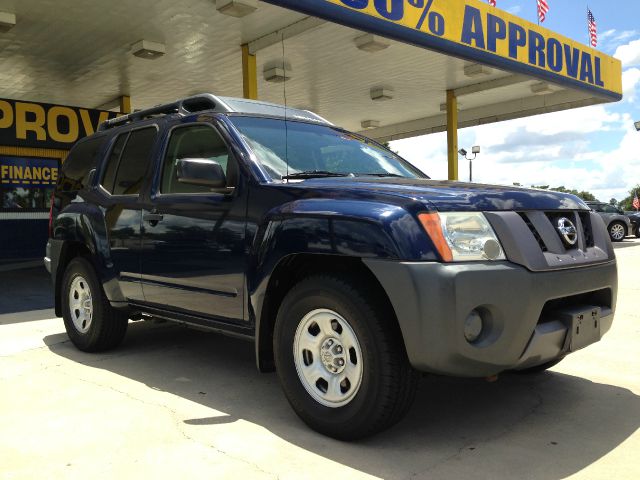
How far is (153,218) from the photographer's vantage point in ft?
14.1

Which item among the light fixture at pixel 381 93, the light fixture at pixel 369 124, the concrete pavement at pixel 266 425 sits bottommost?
the concrete pavement at pixel 266 425

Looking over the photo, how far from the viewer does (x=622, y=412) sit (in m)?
3.55

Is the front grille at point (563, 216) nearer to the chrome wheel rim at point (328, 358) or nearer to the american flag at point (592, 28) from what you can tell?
the chrome wheel rim at point (328, 358)

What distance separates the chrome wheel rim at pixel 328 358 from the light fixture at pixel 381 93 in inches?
559

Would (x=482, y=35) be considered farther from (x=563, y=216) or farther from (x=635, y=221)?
(x=635, y=221)

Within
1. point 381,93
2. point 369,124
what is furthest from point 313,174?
point 369,124

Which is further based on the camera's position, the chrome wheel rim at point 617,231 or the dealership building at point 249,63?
the chrome wheel rim at point 617,231

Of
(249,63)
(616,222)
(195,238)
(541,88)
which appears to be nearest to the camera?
(195,238)

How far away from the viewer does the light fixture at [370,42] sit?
11242 mm

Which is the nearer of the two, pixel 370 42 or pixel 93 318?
pixel 93 318

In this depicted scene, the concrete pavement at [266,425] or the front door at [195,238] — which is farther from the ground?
the front door at [195,238]

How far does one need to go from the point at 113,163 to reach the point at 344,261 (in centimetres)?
279

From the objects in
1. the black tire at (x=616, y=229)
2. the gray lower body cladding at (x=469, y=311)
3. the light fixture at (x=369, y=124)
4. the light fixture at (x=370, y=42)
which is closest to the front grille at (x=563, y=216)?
the gray lower body cladding at (x=469, y=311)

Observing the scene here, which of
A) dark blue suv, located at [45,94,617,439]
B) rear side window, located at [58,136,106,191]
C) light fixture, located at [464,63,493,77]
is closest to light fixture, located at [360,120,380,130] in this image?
light fixture, located at [464,63,493,77]
